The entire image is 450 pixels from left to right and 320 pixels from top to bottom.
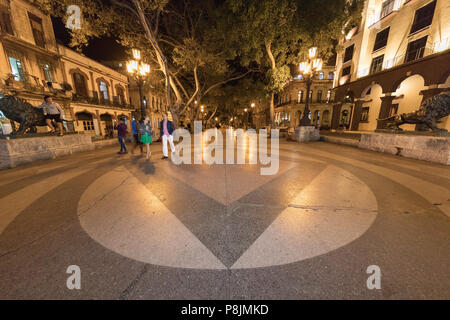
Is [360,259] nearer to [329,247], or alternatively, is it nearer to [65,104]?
[329,247]

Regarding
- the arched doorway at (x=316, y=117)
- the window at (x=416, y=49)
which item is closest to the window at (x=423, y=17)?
the window at (x=416, y=49)

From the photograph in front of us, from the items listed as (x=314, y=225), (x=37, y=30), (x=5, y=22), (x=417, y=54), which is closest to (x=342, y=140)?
(x=314, y=225)

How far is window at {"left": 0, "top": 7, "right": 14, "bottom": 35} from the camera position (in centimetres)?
1186

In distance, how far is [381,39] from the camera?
630 inches

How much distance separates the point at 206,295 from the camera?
1438 millimetres

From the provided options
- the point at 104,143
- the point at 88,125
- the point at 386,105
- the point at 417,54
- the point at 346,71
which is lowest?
the point at 104,143

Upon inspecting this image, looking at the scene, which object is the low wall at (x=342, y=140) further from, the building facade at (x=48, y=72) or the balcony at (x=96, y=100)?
the balcony at (x=96, y=100)

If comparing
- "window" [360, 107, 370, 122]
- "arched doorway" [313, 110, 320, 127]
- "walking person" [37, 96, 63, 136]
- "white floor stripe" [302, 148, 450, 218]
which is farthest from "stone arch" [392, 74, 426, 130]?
"walking person" [37, 96, 63, 136]

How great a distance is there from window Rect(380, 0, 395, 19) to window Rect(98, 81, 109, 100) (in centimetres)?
3128

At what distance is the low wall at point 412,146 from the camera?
217 inches

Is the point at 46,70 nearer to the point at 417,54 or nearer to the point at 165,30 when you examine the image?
the point at 165,30

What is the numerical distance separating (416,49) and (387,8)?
5805 millimetres

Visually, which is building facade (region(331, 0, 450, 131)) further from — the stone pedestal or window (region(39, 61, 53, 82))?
window (region(39, 61, 53, 82))

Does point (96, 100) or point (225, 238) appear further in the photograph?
point (96, 100)
